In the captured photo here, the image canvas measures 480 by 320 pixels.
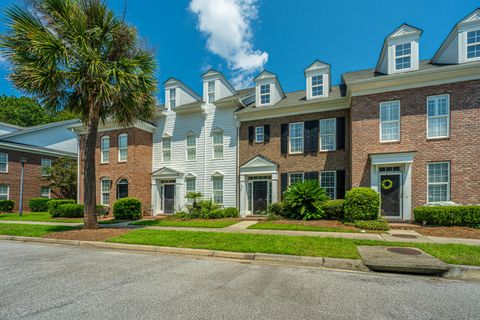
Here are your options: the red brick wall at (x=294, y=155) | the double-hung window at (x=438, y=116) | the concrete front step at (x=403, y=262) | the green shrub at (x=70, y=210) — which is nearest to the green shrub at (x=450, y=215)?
the double-hung window at (x=438, y=116)

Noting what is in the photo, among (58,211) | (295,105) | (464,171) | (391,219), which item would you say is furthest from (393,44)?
(58,211)

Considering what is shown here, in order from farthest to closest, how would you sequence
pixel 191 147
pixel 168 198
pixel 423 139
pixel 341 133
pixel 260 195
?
pixel 168 198 < pixel 191 147 < pixel 260 195 < pixel 341 133 < pixel 423 139

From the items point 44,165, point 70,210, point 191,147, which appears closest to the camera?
point 70,210

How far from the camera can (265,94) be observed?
16.9 metres

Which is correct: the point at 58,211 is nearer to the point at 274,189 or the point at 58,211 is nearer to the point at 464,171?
the point at 274,189

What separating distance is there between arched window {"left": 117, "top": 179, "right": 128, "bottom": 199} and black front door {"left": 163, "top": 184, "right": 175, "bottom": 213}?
267cm

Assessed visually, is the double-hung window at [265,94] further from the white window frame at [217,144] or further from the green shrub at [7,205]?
the green shrub at [7,205]

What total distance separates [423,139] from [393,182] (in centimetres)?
248

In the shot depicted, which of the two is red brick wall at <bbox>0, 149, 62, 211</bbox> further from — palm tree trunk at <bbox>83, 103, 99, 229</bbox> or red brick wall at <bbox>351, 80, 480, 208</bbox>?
red brick wall at <bbox>351, 80, 480, 208</bbox>

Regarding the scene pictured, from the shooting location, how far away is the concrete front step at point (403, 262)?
17.7ft

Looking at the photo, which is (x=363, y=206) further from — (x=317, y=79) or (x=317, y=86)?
(x=317, y=79)

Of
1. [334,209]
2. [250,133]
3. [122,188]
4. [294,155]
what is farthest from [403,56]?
[122,188]

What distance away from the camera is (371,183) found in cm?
1265

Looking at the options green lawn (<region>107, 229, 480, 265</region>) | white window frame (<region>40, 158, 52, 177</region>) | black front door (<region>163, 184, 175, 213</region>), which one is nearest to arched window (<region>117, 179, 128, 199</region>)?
black front door (<region>163, 184, 175, 213</region>)
